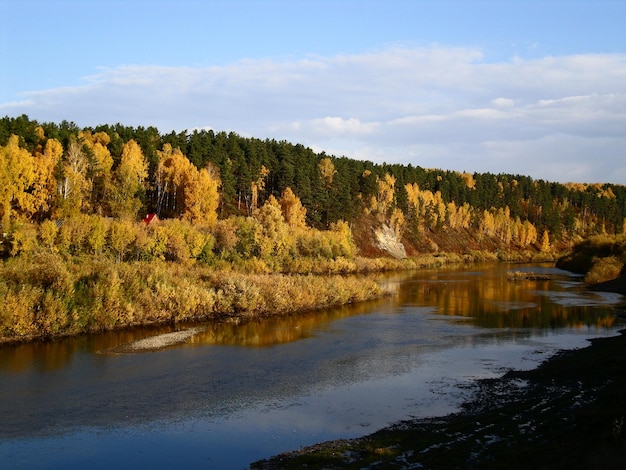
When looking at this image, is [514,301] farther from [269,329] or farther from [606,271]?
[269,329]

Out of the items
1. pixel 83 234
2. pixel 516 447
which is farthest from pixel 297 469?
pixel 83 234

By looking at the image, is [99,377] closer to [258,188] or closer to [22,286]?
[22,286]

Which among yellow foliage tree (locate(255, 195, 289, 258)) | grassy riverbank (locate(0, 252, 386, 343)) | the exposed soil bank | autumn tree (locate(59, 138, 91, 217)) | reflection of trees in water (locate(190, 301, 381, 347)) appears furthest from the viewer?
yellow foliage tree (locate(255, 195, 289, 258))

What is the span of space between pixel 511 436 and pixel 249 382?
35.6ft

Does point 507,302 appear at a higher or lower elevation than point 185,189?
lower

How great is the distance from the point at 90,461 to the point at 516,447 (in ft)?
34.6

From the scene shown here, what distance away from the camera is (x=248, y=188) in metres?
89.4

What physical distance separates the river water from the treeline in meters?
24.5

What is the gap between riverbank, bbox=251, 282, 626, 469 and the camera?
12109 mm

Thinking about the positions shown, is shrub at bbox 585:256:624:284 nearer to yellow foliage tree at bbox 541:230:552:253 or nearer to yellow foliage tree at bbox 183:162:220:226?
yellow foliage tree at bbox 183:162:220:226

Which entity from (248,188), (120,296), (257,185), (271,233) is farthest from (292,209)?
(120,296)

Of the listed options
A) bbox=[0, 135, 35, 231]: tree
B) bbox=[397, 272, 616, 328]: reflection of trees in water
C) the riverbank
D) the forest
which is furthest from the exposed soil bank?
bbox=[0, 135, 35, 231]: tree

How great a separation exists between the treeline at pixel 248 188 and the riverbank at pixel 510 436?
38.3 metres

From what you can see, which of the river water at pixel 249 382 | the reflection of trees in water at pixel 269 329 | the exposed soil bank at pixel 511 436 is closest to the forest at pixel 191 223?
the reflection of trees in water at pixel 269 329
